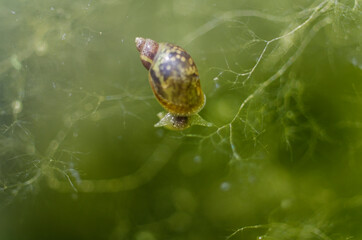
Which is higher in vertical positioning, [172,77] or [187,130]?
[172,77]

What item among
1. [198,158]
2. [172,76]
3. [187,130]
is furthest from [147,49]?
[198,158]

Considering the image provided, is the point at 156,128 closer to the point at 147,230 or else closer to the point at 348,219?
the point at 147,230

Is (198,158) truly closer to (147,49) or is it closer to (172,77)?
(172,77)

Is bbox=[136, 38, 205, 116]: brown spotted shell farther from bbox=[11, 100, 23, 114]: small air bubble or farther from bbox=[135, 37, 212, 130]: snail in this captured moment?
bbox=[11, 100, 23, 114]: small air bubble

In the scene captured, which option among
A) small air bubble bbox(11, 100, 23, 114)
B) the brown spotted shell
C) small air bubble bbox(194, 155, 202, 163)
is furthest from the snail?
small air bubble bbox(11, 100, 23, 114)

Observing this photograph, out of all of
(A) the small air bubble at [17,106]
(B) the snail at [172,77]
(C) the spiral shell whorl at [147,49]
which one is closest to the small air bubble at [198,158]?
(B) the snail at [172,77]

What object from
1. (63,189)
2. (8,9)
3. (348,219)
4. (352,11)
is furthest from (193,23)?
(348,219)

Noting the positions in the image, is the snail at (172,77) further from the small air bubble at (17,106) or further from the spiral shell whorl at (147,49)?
the small air bubble at (17,106)
